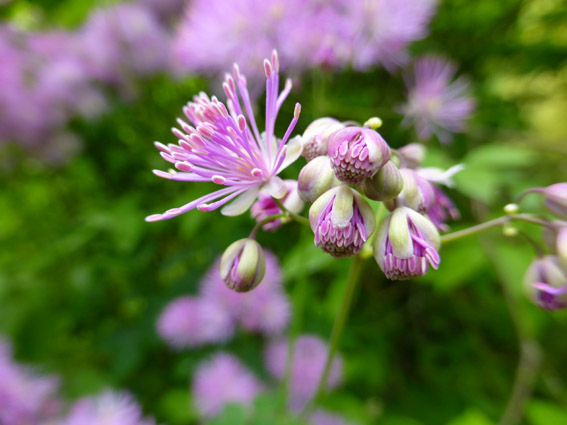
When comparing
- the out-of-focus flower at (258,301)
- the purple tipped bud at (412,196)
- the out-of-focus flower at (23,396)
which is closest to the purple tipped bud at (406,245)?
the purple tipped bud at (412,196)

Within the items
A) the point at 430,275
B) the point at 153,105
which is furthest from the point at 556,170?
the point at 153,105

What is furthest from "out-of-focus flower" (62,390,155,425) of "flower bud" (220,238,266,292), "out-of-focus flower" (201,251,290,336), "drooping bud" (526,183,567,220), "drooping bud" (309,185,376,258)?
"drooping bud" (526,183,567,220)

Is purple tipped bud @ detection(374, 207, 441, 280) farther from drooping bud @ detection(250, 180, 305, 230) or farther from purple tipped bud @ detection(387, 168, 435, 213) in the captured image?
drooping bud @ detection(250, 180, 305, 230)

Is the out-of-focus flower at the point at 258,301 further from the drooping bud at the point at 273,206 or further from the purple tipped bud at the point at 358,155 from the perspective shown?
the purple tipped bud at the point at 358,155

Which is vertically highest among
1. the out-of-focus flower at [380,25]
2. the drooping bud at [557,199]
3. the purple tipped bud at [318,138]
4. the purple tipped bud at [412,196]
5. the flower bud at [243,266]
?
the out-of-focus flower at [380,25]

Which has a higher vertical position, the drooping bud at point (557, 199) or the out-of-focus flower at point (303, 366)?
the drooping bud at point (557, 199)

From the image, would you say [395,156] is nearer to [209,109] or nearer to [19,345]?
[209,109]

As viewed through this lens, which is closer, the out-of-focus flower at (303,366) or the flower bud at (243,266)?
the flower bud at (243,266)
